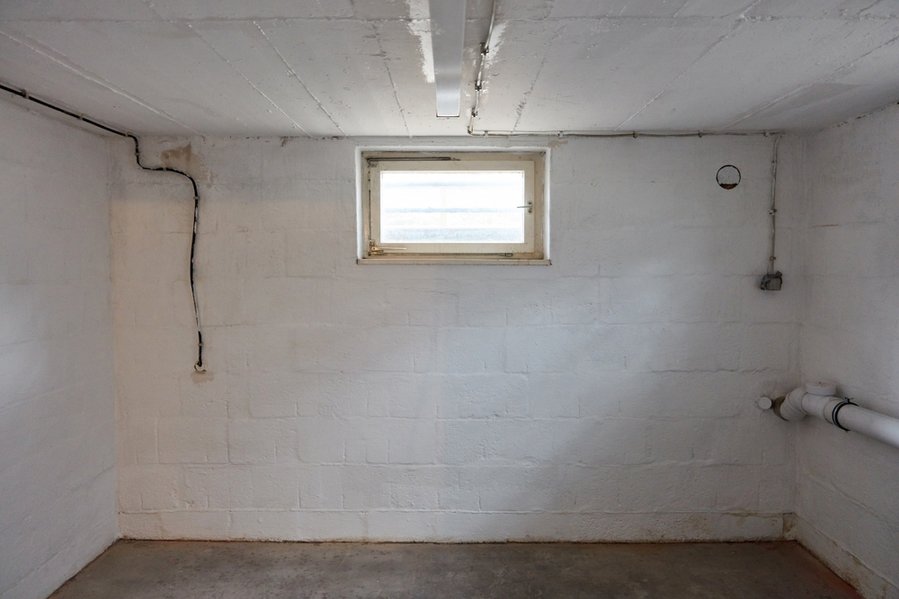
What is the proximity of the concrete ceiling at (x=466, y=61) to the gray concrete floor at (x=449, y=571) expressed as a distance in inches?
78.8

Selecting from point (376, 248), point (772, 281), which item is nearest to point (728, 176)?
point (772, 281)

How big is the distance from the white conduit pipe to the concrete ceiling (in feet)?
3.96

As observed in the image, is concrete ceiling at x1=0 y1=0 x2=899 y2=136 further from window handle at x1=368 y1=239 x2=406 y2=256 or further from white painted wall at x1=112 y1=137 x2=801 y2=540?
window handle at x1=368 y1=239 x2=406 y2=256

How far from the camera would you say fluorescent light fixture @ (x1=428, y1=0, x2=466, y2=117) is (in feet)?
3.84

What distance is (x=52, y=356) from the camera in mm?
2119

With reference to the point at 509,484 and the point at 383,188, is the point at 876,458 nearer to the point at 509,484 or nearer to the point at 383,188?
the point at 509,484

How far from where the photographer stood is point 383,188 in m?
2.64

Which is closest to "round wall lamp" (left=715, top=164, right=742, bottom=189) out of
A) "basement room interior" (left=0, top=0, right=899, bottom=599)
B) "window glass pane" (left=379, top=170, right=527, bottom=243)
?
"basement room interior" (left=0, top=0, right=899, bottom=599)

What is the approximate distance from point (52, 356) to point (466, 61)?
2038 mm

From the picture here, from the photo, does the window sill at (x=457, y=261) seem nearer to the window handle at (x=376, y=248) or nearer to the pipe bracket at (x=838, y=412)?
the window handle at (x=376, y=248)

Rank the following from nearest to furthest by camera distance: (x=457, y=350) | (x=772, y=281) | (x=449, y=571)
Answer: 1. (x=449, y=571)
2. (x=772, y=281)
3. (x=457, y=350)

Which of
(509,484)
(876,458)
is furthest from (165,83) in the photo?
(876,458)

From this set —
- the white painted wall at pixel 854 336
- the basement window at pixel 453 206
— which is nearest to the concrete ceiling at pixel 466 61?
the white painted wall at pixel 854 336

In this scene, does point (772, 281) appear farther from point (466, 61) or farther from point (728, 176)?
point (466, 61)
